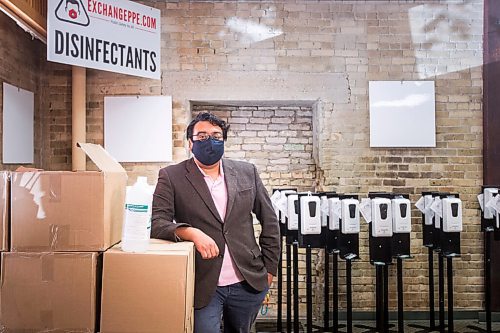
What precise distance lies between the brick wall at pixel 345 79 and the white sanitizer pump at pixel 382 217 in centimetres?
88

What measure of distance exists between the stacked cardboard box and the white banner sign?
8.17 feet

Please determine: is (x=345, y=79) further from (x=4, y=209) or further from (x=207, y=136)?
(x=4, y=209)

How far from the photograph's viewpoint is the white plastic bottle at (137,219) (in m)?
1.84

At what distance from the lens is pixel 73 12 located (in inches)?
162

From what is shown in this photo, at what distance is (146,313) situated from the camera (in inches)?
69.1

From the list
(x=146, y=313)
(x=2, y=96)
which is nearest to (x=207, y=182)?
(x=146, y=313)

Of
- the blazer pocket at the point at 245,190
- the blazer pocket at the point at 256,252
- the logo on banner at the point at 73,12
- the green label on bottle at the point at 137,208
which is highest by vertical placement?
the logo on banner at the point at 73,12

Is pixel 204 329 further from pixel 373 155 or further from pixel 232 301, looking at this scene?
pixel 373 155

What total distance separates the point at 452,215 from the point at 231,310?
2561 mm

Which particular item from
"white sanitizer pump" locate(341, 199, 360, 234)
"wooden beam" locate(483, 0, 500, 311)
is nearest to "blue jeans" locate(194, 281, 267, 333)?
"white sanitizer pump" locate(341, 199, 360, 234)

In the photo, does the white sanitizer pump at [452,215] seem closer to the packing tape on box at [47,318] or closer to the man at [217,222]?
the man at [217,222]

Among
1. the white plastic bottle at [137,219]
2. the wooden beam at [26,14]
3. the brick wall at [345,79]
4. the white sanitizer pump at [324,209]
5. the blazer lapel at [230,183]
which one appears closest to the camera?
the white plastic bottle at [137,219]

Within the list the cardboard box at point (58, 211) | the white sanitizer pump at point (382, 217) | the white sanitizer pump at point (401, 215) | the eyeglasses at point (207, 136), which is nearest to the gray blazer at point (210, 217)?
the eyeglasses at point (207, 136)

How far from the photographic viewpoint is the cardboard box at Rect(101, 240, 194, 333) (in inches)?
68.8
